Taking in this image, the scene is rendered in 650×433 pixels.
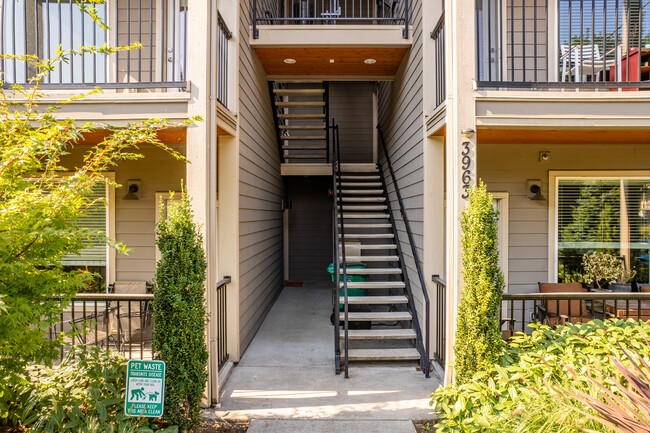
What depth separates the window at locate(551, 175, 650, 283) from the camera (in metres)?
5.89

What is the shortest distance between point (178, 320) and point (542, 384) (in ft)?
8.55

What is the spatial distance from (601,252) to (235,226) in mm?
5080

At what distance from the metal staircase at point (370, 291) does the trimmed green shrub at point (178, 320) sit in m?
1.73

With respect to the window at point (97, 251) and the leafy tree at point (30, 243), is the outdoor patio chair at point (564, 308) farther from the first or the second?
the window at point (97, 251)

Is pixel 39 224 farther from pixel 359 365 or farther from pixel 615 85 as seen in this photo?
pixel 615 85

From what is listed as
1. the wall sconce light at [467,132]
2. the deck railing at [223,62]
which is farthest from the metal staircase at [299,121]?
the wall sconce light at [467,132]

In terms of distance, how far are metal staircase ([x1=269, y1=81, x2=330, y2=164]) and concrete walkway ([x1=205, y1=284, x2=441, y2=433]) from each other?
155 inches

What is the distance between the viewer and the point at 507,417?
8.13ft

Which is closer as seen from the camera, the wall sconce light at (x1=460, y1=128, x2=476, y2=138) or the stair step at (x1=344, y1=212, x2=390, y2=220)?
the wall sconce light at (x1=460, y1=128, x2=476, y2=138)

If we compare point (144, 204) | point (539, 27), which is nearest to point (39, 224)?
point (144, 204)

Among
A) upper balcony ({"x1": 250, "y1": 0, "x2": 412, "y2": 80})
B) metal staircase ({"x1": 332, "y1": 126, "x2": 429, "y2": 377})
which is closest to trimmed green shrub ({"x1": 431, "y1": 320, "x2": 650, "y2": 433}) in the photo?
metal staircase ({"x1": 332, "y1": 126, "x2": 429, "y2": 377})

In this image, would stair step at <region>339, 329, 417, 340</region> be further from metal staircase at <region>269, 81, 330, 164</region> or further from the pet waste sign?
metal staircase at <region>269, 81, 330, 164</region>

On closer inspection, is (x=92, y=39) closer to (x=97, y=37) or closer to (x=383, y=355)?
(x=97, y=37)

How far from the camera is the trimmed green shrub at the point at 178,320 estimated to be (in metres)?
3.12
